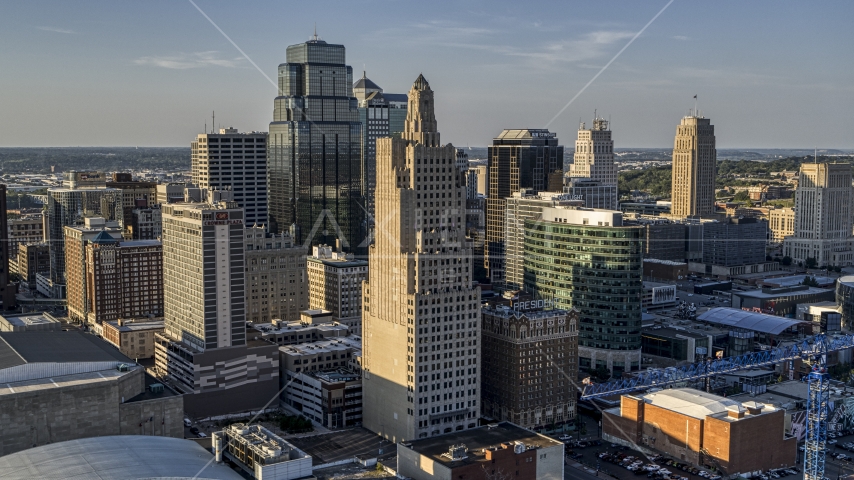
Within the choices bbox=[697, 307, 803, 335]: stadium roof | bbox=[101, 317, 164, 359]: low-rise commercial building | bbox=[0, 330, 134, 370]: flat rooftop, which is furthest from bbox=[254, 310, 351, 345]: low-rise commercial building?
bbox=[697, 307, 803, 335]: stadium roof

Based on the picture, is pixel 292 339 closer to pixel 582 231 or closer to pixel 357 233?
pixel 582 231

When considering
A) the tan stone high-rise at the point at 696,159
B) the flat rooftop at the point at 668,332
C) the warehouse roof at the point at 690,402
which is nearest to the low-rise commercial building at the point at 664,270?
the tan stone high-rise at the point at 696,159

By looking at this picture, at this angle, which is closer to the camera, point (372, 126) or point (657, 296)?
point (657, 296)

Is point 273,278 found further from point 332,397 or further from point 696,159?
point 696,159

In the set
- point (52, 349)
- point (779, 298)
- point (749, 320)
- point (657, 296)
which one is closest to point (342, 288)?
point (52, 349)

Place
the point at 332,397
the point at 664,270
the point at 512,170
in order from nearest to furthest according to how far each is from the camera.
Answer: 1. the point at 332,397
2. the point at 512,170
3. the point at 664,270

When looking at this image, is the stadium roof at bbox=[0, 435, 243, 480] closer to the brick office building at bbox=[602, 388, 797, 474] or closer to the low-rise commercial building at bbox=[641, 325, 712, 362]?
the brick office building at bbox=[602, 388, 797, 474]

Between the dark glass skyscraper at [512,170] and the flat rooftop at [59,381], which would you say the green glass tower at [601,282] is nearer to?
the dark glass skyscraper at [512,170]
